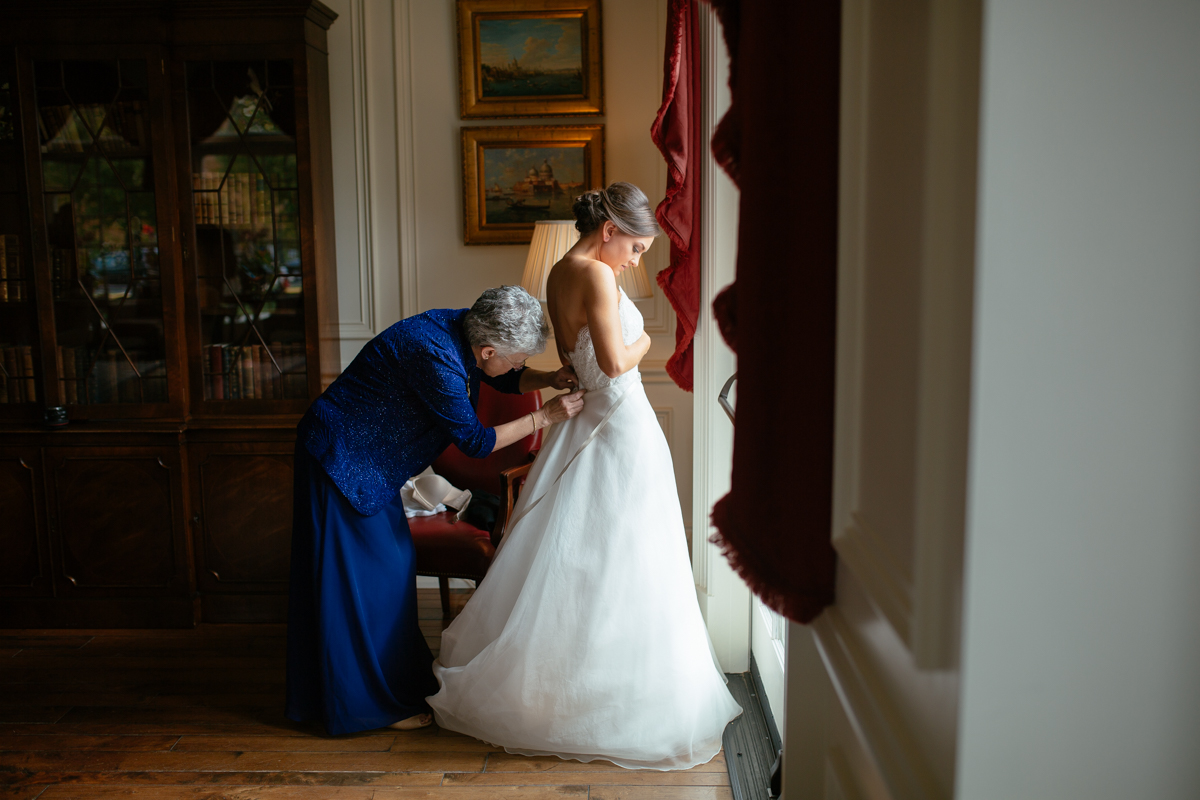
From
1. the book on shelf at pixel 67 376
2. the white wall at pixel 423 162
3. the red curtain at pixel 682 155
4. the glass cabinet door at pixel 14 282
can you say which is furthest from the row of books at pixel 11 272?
the red curtain at pixel 682 155

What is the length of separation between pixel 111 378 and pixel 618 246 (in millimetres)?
2269

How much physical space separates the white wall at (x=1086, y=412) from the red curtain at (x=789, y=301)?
31 centimetres

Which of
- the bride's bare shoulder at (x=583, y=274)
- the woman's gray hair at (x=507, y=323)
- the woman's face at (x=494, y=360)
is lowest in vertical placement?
the woman's face at (x=494, y=360)

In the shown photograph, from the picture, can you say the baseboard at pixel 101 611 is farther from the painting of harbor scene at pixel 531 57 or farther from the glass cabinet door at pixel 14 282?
the painting of harbor scene at pixel 531 57

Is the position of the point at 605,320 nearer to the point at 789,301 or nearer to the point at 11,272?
the point at 789,301

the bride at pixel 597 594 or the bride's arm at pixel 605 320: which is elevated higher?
the bride's arm at pixel 605 320

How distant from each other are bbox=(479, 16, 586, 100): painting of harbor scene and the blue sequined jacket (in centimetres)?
151

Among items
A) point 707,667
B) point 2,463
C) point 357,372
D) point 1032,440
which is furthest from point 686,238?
point 2,463

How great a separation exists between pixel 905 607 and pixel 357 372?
211cm

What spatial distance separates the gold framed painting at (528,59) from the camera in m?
3.52

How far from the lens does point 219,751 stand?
2.50 meters

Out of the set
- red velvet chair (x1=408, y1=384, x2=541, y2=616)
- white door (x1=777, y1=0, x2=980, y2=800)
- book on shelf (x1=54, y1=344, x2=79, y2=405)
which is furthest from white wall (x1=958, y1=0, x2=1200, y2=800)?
book on shelf (x1=54, y1=344, x2=79, y2=405)

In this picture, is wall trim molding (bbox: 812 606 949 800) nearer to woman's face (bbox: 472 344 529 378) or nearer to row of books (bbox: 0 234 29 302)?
woman's face (bbox: 472 344 529 378)

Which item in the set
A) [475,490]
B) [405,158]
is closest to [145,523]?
[475,490]
